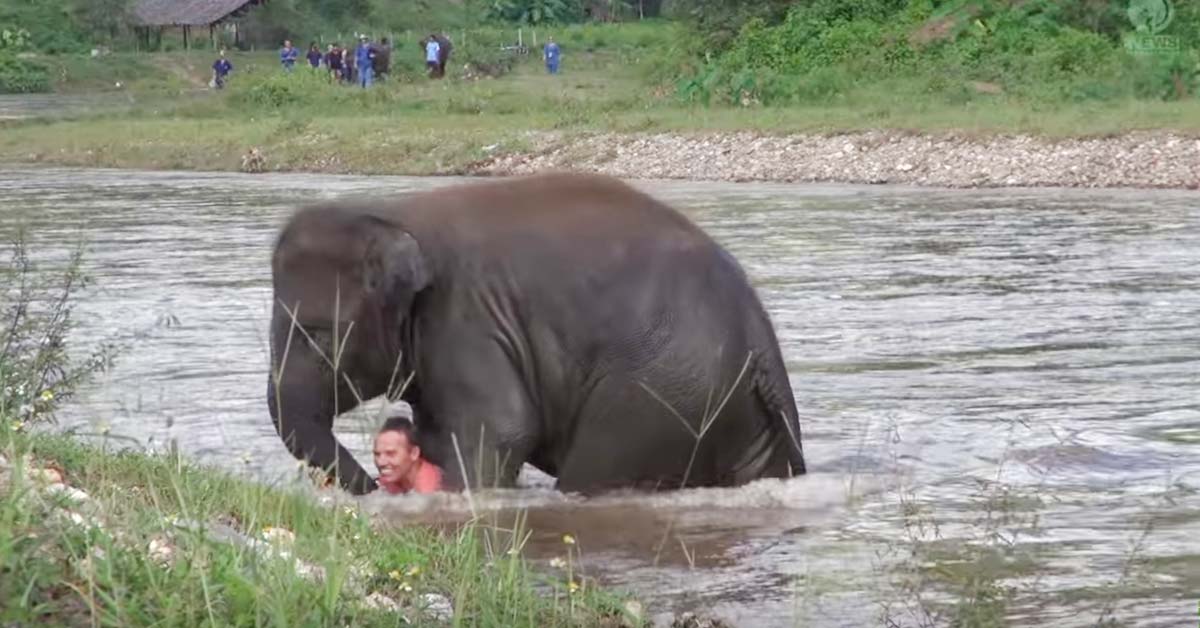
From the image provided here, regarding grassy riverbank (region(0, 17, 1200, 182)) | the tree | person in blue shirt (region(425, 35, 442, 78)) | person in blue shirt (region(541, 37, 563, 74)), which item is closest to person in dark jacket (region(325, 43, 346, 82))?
grassy riverbank (region(0, 17, 1200, 182))

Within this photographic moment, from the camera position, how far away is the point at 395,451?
29.8 ft

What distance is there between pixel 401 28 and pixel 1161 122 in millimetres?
53582

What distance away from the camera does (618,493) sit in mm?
9289

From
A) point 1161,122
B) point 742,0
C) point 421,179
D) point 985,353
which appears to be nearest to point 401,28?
point 742,0

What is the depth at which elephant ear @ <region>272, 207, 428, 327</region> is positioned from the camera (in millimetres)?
8797

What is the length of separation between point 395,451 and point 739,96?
28.8 meters

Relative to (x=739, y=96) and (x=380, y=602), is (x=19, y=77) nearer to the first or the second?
(x=739, y=96)

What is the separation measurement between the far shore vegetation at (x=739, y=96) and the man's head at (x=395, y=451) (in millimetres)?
20684

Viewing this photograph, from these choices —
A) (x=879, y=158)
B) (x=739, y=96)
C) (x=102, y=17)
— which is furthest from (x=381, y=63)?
(x=102, y=17)

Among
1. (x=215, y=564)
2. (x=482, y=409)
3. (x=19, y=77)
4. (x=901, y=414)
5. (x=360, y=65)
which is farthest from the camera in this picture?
(x=19, y=77)

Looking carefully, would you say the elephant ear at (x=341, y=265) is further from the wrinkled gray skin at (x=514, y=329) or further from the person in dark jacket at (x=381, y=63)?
the person in dark jacket at (x=381, y=63)

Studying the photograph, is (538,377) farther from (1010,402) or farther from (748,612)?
(1010,402)

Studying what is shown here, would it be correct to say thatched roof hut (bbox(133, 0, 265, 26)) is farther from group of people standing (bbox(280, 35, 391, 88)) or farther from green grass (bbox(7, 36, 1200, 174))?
green grass (bbox(7, 36, 1200, 174))

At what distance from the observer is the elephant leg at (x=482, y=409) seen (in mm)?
8883
